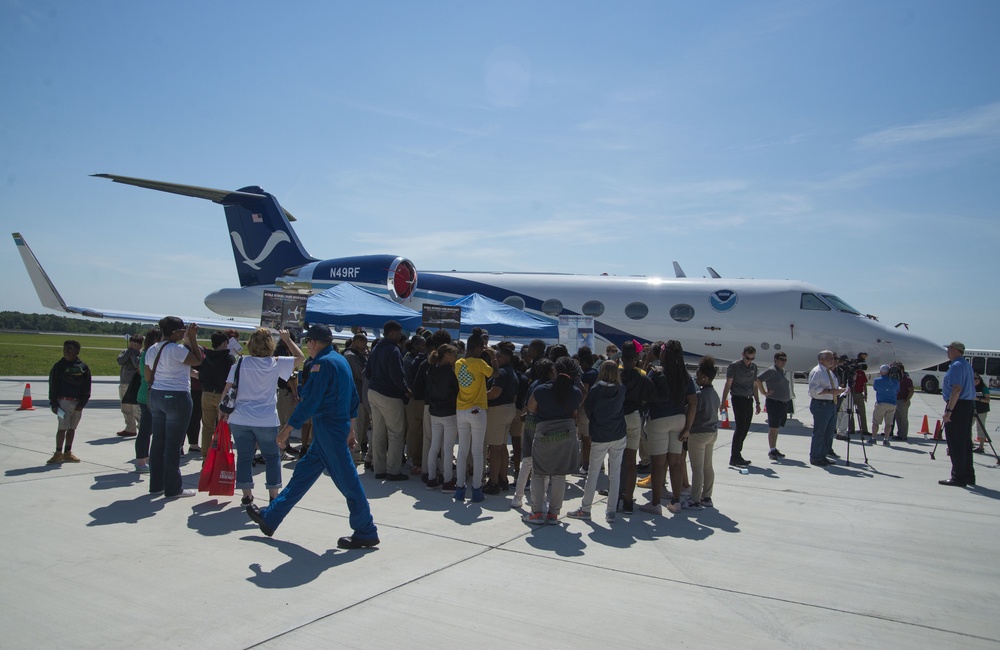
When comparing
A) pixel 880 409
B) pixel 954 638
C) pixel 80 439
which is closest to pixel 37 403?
pixel 80 439

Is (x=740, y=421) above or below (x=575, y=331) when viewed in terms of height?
below

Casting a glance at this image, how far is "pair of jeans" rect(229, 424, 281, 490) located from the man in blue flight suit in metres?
0.82

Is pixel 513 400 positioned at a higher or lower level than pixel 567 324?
lower

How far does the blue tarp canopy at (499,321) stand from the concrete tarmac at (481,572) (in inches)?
232

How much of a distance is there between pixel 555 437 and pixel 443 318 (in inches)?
222

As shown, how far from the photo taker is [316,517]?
20.7 ft

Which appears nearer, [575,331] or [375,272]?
[575,331]

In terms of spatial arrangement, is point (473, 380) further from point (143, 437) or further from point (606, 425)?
point (143, 437)

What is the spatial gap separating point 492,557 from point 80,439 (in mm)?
8030

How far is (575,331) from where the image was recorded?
1391 cm

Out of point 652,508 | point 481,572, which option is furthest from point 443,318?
point 481,572

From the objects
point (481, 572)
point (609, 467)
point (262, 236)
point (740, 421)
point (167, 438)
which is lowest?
point (481, 572)

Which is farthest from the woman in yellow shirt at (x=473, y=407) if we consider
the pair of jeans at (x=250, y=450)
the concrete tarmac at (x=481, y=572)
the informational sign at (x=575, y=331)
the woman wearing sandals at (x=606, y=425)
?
the informational sign at (x=575, y=331)

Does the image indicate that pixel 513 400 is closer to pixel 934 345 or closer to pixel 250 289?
pixel 934 345
